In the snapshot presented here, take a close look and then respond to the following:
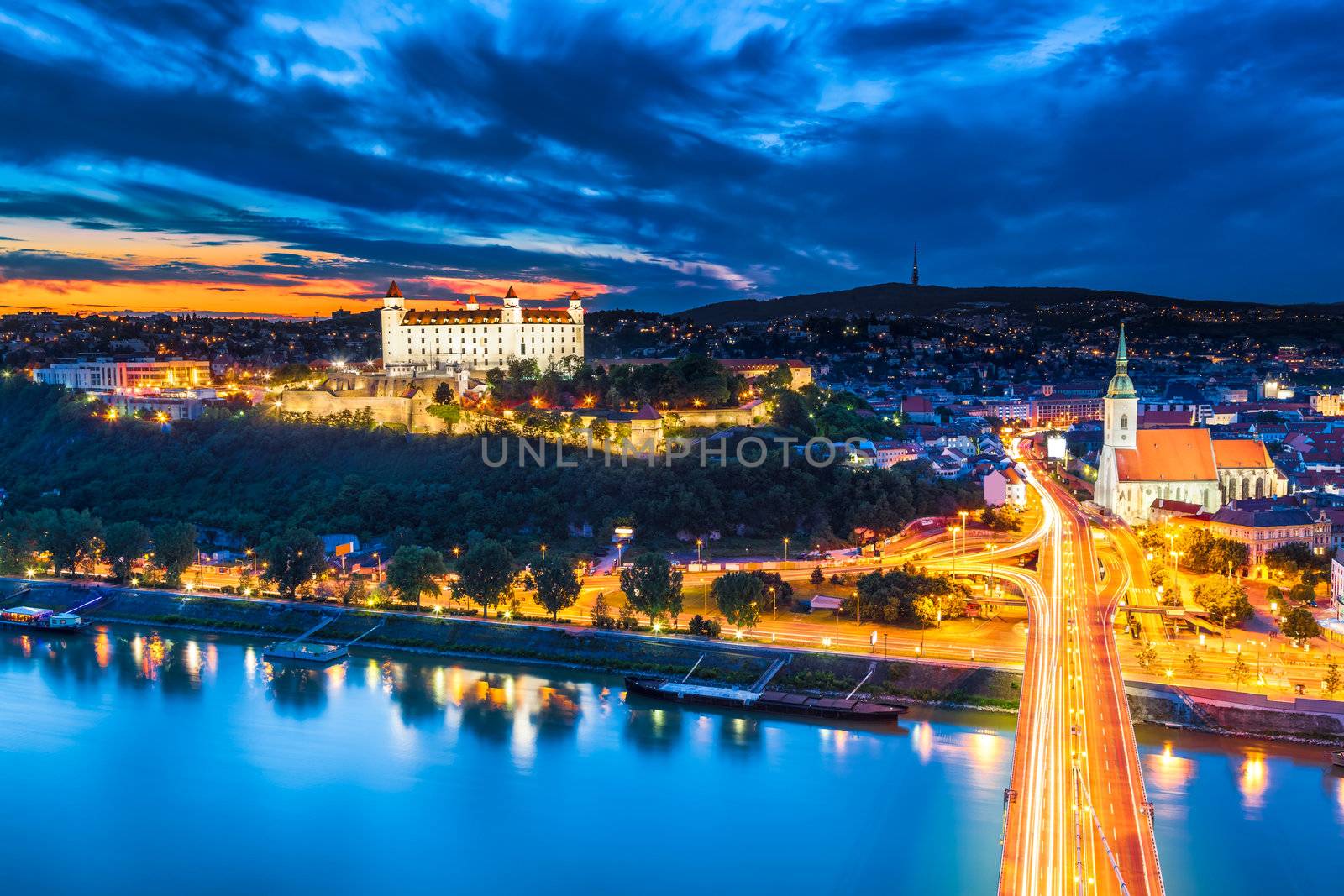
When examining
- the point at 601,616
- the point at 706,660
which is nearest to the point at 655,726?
the point at 706,660

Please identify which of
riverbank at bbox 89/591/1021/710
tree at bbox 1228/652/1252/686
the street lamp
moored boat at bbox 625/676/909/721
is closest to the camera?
tree at bbox 1228/652/1252/686

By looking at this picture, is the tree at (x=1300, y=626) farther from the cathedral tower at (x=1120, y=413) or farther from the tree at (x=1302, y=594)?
the cathedral tower at (x=1120, y=413)

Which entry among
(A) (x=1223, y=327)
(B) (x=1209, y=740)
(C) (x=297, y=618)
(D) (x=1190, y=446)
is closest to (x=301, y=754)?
(C) (x=297, y=618)

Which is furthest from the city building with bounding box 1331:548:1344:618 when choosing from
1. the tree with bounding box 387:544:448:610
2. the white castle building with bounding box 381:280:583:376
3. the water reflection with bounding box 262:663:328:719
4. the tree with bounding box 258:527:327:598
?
the white castle building with bounding box 381:280:583:376

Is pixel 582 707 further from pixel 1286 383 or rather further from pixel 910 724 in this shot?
pixel 1286 383

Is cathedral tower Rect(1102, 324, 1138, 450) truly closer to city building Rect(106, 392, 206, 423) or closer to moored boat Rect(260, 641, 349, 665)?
moored boat Rect(260, 641, 349, 665)

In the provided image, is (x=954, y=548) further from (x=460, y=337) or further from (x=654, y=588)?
(x=460, y=337)

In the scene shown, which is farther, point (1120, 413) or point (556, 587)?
point (1120, 413)
